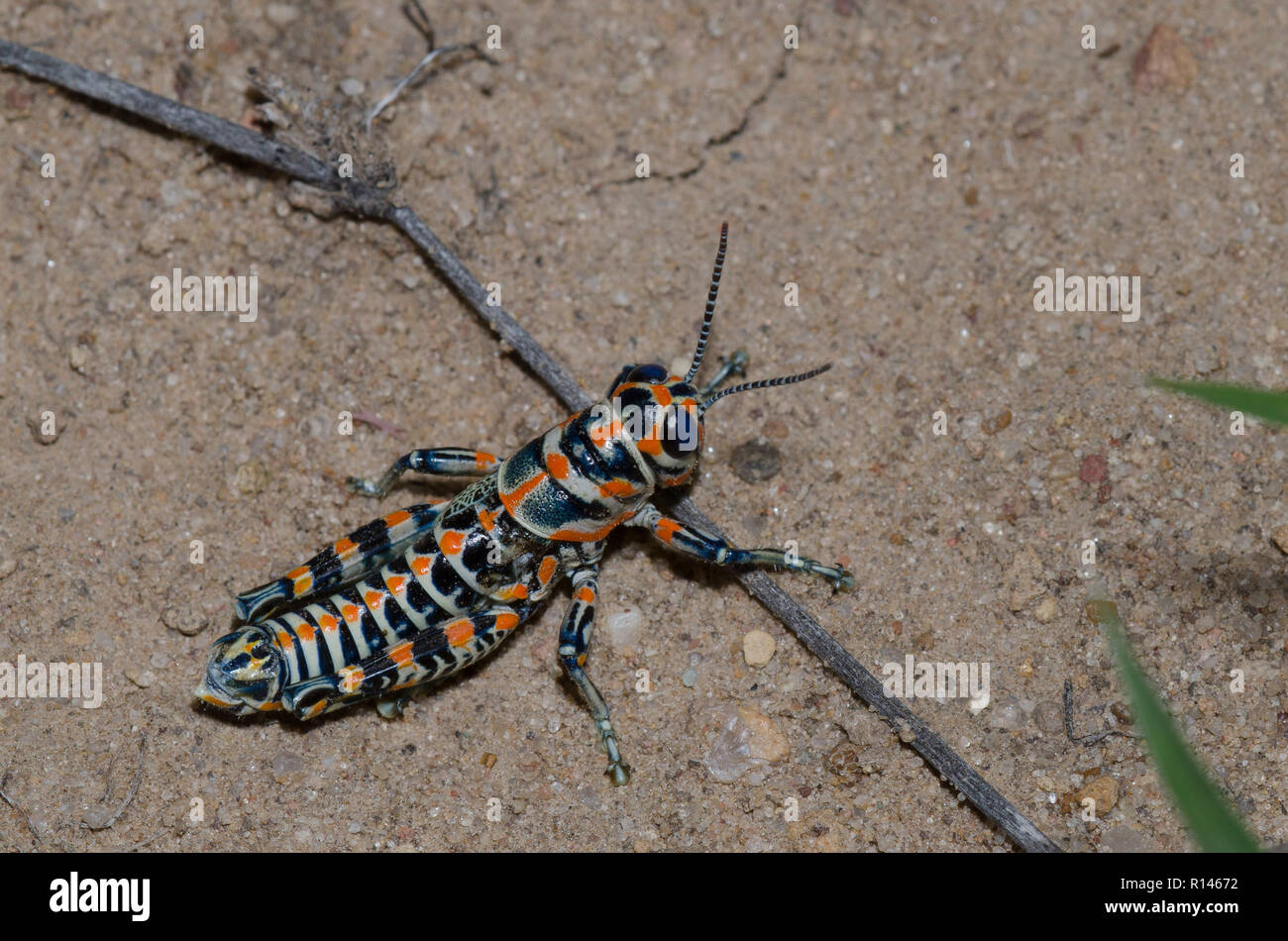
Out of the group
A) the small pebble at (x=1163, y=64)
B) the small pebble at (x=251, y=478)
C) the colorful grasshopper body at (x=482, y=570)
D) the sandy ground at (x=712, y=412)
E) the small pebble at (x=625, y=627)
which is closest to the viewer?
the colorful grasshopper body at (x=482, y=570)

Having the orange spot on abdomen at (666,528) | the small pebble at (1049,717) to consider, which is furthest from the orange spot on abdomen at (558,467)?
the small pebble at (1049,717)

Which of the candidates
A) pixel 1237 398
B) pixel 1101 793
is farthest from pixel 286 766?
pixel 1237 398

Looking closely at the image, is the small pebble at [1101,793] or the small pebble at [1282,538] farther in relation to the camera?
the small pebble at [1282,538]

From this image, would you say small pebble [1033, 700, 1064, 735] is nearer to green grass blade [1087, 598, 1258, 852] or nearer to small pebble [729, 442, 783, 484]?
green grass blade [1087, 598, 1258, 852]

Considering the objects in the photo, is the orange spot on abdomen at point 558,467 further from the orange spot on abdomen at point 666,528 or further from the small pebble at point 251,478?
the small pebble at point 251,478

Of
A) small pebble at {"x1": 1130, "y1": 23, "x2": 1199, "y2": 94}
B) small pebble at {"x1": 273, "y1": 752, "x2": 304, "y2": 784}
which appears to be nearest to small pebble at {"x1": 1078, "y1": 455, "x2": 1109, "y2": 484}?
small pebble at {"x1": 1130, "y1": 23, "x2": 1199, "y2": 94}
